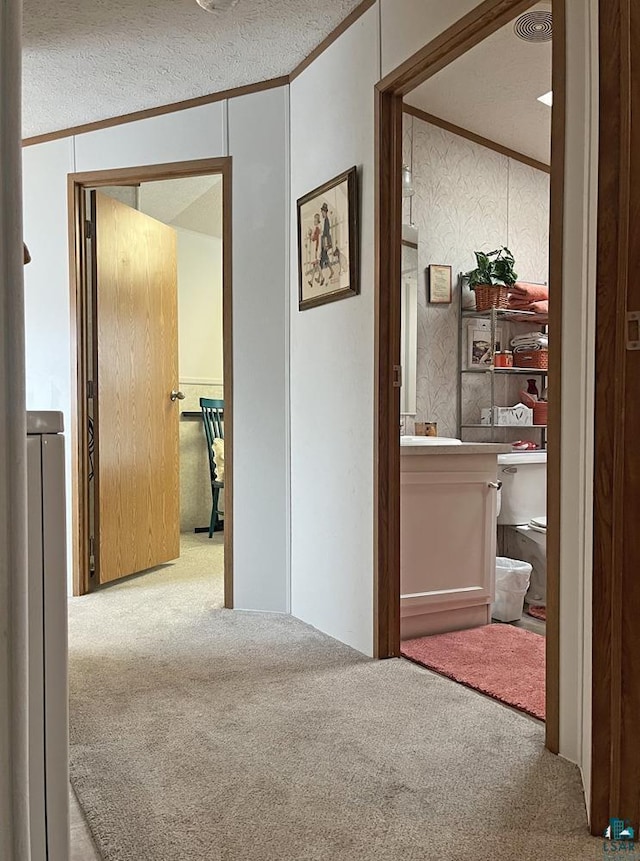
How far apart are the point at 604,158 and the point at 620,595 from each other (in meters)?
0.89

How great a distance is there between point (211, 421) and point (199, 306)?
993mm

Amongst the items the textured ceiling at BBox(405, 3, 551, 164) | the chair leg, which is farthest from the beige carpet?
the textured ceiling at BBox(405, 3, 551, 164)

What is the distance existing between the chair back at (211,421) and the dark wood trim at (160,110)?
87.2 inches

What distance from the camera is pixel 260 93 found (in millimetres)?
3299

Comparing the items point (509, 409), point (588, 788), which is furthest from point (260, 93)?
point (588, 788)

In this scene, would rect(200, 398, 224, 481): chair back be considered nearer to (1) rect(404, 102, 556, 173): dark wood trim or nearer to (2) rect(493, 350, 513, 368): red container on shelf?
(2) rect(493, 350, 513, 368): red container on shelf

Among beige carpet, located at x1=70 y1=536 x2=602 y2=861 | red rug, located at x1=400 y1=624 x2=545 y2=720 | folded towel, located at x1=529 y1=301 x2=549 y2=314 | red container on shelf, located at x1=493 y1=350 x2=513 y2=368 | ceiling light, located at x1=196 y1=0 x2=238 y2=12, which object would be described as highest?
ceiling light, located at x1=196 y1=0 x2=238 y2=12

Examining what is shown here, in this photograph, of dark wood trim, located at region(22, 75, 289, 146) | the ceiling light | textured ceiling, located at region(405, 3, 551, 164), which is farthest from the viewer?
dark wood trim, located at region(22, 75, 289, 146)

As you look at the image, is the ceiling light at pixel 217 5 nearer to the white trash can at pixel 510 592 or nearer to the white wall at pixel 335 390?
the white wall at pixel 335 390

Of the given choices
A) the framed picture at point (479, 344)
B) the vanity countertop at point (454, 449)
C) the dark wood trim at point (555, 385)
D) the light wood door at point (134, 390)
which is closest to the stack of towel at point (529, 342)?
the framed picture at point (479, 344)

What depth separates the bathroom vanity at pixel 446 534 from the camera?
9.44 feet

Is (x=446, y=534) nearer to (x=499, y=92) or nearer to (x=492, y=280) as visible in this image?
(x=492, y=280)

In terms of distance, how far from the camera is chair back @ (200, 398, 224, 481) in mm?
5273

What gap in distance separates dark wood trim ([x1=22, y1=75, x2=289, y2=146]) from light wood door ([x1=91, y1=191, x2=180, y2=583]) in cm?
33
